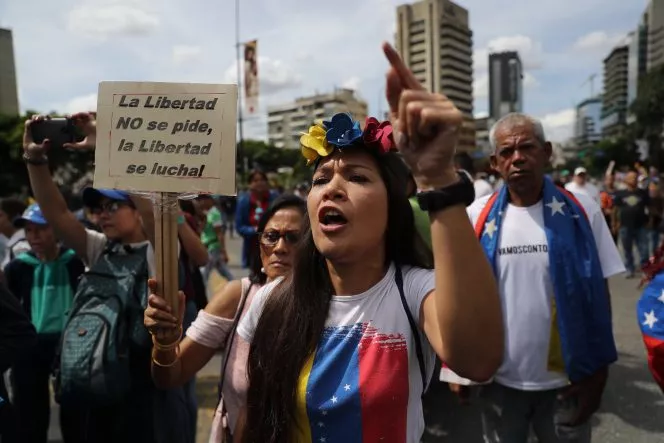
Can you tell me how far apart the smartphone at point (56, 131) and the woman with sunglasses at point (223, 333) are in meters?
1.14

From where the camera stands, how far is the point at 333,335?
1465 mm

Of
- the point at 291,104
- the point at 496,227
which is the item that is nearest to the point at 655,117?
the point at 496,227

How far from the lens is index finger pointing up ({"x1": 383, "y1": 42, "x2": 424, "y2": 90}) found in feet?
3.58

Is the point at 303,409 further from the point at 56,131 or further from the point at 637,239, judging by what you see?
the point at 637,239

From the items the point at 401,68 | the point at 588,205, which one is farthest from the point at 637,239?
the point at 401,68

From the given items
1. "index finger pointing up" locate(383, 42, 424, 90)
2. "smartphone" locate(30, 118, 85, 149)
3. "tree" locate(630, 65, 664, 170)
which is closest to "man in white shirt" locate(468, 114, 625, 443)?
"index finger pointing up" locate(383, 42, 424, 90)

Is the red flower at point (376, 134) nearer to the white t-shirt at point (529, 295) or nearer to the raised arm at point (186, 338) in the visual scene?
the raised arm at point (186, 338)

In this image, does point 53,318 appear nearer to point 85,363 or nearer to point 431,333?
point 85,363

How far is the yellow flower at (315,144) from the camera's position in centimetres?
154

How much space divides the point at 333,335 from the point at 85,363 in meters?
1.50

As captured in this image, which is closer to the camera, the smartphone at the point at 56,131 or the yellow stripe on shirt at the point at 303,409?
the yellow stripe on shirt at the point at 303,409

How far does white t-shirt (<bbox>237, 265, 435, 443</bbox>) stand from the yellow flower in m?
0.42

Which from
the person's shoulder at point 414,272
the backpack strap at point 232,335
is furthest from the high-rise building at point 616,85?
the person's shoulder at point 414,272

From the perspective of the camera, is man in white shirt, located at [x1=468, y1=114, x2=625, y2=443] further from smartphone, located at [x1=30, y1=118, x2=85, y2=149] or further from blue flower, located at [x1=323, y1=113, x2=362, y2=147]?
smartphone, located at [x1=30, y1=118, x2=85, y2=149]
